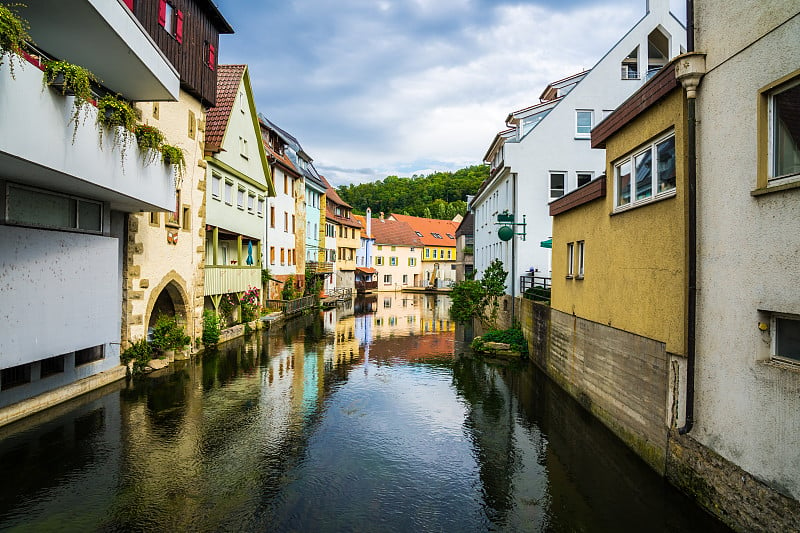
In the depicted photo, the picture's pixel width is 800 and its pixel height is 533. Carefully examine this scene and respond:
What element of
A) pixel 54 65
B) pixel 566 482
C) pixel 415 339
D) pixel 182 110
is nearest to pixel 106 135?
pixel 54 65

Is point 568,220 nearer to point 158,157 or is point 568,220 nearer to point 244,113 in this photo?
point 158,157

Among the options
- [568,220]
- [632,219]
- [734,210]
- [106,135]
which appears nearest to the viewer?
[734,210]

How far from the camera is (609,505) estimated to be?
7.56m

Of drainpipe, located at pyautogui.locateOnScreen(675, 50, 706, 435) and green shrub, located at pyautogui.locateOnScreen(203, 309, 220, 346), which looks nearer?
drainpipe, located at pyautogui.locateOnScreen(675, 50, 706, 435)

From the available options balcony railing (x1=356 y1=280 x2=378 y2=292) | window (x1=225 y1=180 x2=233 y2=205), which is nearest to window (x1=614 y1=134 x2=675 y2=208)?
window (x1=225 y1=180 x2=233 y2=205)

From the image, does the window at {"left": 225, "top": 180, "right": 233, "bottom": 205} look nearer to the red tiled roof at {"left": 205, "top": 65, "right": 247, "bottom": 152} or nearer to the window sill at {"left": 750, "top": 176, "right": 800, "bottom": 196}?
the red tiled roof at {"left": 205, "top": 65, "right": 247, "bottom": 152}

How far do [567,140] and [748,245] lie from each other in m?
19.4

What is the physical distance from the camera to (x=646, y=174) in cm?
920

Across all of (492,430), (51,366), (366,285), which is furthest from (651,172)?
(366,285)

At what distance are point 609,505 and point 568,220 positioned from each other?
8.70 meters

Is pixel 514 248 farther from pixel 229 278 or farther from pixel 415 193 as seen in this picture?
pixel 415 193

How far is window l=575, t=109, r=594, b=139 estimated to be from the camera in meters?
23.9

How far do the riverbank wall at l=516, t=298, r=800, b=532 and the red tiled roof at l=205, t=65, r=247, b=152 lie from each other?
15805 mm

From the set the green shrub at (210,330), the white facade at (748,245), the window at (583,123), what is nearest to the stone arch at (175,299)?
the green shrub at (210,330)
